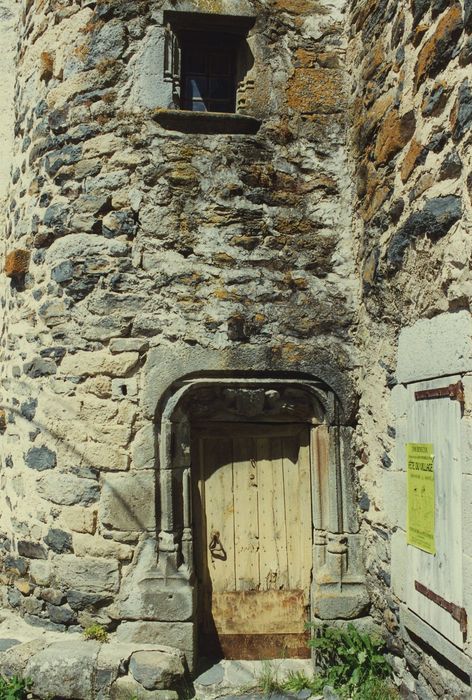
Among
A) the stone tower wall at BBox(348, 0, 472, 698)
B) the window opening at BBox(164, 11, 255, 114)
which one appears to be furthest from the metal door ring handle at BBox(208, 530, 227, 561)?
the window opening at BBox(164, 11, 255, 114)

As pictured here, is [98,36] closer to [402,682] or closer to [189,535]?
[189,535]

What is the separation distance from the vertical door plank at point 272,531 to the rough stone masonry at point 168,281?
399 mm

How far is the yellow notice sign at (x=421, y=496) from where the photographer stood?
3482mm

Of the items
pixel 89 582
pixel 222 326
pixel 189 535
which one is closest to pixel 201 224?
pixel 222 326

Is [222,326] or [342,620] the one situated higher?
[222,326]

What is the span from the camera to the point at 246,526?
4613 mm

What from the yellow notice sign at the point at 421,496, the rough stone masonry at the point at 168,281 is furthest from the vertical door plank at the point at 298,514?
the yellow notice sign at the point at 421,496

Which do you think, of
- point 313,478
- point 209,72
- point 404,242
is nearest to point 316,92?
point 209,72

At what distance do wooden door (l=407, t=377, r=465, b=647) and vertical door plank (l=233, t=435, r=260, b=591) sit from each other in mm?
1205

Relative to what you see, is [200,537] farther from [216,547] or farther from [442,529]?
[442,529]

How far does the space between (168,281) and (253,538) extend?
5.78 ft

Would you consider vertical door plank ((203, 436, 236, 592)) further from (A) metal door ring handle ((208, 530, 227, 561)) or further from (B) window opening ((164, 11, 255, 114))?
(B) window opening ((164, 11, 255, 114))

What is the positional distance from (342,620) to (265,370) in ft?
5.27

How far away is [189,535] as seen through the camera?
441 cm
